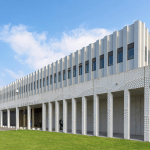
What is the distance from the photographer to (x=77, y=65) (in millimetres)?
32562

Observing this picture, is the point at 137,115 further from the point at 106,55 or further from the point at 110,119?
the point at 106,55

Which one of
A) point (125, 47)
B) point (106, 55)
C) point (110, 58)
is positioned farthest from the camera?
point (106, 55)

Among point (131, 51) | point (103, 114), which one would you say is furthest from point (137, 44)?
point (103, 114)

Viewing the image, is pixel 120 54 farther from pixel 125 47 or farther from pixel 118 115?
pixel 118 115

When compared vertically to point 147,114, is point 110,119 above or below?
below

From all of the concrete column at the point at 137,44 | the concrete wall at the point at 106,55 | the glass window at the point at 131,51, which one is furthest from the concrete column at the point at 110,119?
the glass window at the point at 131,51

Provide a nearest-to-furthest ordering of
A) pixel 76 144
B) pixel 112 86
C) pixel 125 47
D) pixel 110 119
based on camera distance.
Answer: pixel 76 144 → pixel 110 119 → pixel 112 86 → pixel 125 47

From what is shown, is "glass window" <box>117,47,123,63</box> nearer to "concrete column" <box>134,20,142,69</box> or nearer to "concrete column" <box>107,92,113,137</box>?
"concrete column" <box>134,20,142,69</box>

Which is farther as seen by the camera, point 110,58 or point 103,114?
point 103,114

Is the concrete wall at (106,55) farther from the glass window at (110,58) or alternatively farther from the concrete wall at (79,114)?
the concrete wall at (79,114)

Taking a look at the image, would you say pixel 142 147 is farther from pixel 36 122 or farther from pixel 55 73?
pixel 36 122

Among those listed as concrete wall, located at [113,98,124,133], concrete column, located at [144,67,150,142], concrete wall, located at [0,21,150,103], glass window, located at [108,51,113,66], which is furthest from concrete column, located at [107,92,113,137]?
glass window, located at [108,51,113,66]

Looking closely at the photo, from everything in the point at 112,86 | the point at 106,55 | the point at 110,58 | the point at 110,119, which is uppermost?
the point at 106,55

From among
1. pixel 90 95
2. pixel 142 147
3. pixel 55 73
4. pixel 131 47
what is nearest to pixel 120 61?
pixel 131 47
